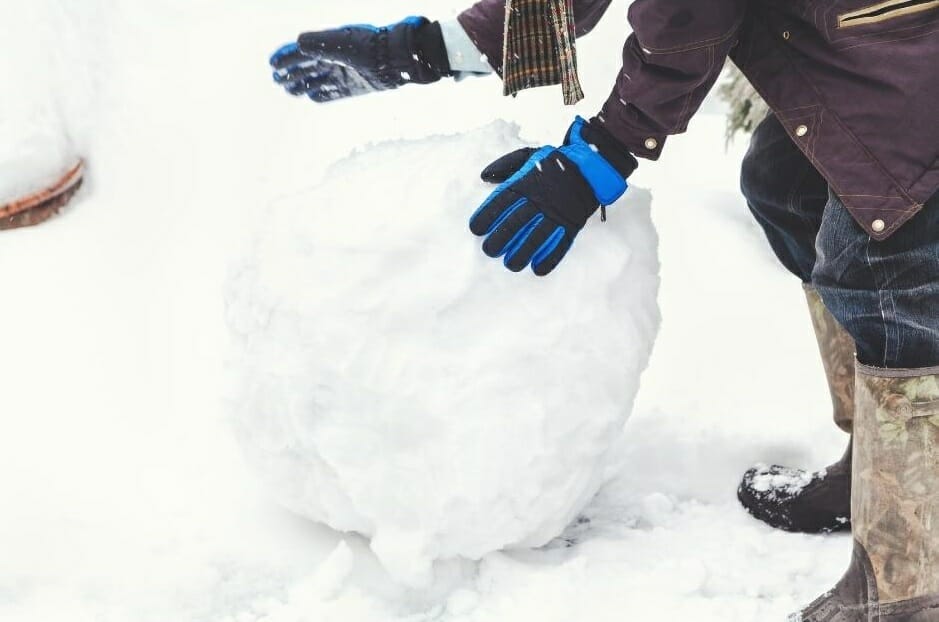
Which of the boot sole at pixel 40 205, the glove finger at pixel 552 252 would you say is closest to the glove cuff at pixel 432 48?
the glove finger at pixel 552 252

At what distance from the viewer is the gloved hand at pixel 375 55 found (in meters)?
2.02

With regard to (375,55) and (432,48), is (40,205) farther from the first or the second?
(432,48)

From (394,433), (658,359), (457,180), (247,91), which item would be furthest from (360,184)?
(247,91)

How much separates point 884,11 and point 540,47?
675 mm

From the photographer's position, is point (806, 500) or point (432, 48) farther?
point (432, 48)

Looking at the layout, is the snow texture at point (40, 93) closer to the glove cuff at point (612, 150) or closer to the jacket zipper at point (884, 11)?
the glove cuff at point (612, 150)

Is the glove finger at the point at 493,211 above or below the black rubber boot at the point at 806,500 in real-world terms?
above

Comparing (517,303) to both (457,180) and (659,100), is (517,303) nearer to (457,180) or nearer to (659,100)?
(457,180)

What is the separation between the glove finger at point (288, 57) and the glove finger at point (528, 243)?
34.6 inches

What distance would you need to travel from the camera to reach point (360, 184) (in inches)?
69.0

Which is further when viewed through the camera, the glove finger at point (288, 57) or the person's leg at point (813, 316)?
the glove finger at point (288, 57)

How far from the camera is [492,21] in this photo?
1.94 m

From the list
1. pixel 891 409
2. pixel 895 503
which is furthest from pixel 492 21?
pixel 895 503

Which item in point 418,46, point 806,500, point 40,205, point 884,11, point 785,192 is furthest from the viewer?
point 40,205
